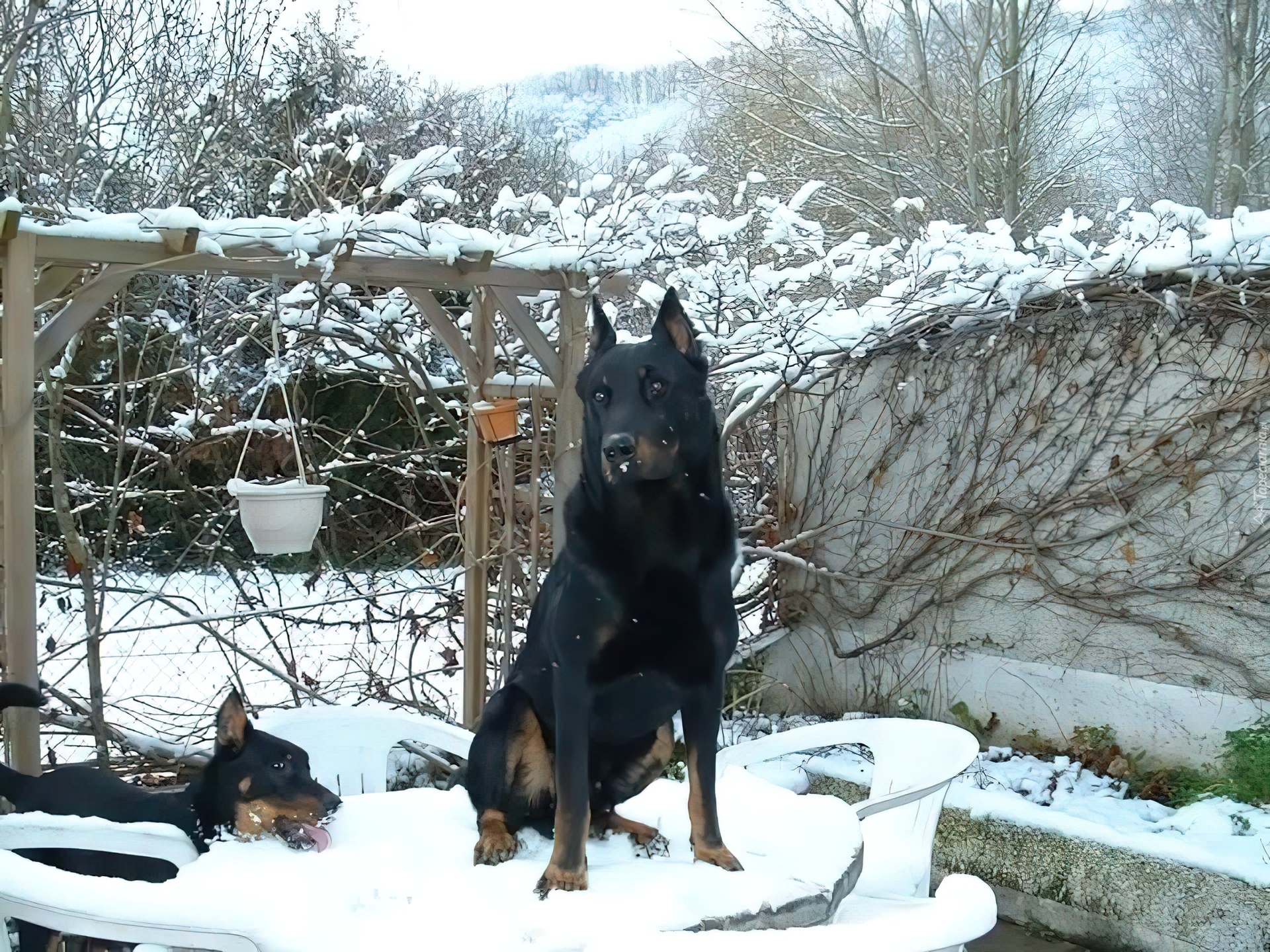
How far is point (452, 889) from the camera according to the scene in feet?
5.63

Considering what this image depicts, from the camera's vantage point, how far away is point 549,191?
9711mm

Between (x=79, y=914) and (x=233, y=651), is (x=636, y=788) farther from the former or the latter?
(x=233, y=651)

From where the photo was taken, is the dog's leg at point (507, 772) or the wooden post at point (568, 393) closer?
the dog's leg at point (507, 772)

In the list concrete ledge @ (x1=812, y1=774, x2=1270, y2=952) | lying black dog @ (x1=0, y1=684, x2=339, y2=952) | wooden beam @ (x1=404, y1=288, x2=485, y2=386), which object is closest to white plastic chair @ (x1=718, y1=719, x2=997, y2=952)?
lying black dog @ (x1=0, y1=684, x2=339, y2=952)

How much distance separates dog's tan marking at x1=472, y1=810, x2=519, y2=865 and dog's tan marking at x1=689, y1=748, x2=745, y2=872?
12.4 inches

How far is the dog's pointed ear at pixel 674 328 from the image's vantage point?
1720 millimetres

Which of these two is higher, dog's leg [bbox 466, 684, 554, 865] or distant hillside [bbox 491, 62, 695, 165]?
distant hillside [bbox 491, 62, 695, 165]

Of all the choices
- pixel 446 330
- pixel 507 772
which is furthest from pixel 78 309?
pixel 507 772

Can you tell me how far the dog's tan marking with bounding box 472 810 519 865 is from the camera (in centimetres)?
183

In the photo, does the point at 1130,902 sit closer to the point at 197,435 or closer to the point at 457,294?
the point at 197,435

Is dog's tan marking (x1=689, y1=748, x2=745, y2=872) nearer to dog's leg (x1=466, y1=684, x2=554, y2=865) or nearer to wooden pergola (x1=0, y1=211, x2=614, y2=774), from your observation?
dog's leg (x1=466, y1=684, x2=554, y2=865)

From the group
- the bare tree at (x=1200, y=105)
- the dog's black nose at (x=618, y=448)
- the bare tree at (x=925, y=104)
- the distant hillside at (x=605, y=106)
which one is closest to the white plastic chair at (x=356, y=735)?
the dog's black nose at (x=618, y=448)

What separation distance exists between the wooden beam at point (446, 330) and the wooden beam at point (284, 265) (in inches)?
1.9

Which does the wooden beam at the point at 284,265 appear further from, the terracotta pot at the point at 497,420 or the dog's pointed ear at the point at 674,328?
the dog's pointed ear at the point at 674,328
